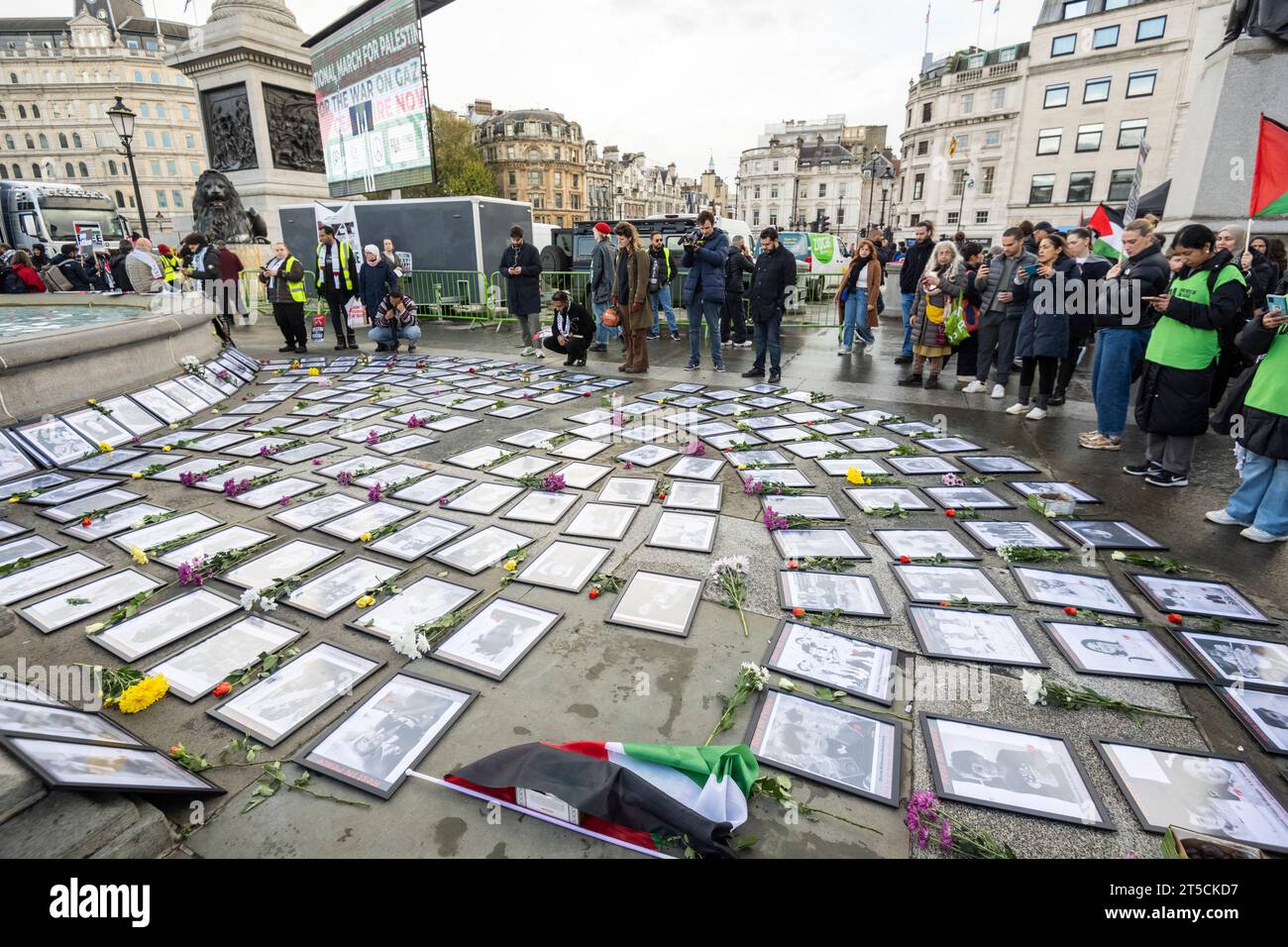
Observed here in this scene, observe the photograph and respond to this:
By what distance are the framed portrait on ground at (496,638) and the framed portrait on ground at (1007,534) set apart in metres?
3.14

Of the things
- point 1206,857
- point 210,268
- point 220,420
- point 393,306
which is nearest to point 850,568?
point 1206,857

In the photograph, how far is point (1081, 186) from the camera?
147 feet

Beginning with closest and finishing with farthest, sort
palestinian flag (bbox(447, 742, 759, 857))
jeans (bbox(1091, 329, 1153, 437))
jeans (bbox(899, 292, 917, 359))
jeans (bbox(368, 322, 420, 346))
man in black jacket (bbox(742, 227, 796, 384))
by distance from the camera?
1. palestinian flag (bbox(447, 742, 759, 857))
2. jeans (bbox(1091, 329, 1153, 437))
3. man in black jacket (bbox(742, 227, 796, 384))
4. jeans (bbox(899, 292, 917, 359))
5. jeans (bbox(368, 322, 420, 346))

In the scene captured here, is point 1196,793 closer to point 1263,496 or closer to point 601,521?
point 1263,496

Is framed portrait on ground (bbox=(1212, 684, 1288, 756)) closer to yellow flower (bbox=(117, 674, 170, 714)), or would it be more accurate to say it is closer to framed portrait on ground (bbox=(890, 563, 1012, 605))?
framed portrait on ground (bbox=(890, 563, 1012, 605))

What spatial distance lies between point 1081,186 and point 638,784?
58.6 m

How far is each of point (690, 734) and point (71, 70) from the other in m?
110

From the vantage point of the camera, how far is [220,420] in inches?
295

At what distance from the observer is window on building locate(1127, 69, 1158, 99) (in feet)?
134

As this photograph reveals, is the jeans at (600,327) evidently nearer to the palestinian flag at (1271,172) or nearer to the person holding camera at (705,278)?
the person holding camera at (705,278)

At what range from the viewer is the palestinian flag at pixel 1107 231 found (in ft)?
33.6

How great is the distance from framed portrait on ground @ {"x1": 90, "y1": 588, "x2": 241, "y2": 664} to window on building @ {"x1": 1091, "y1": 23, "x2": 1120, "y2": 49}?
61.0 meters

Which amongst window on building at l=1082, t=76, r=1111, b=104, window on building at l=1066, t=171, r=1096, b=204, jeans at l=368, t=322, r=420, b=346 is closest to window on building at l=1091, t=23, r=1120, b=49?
window on building at l=1082, t=76, r=1111, b=104

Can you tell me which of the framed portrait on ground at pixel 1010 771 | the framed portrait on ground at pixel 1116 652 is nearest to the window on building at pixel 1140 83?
the framed portrait on ground at pixel 1116 652
